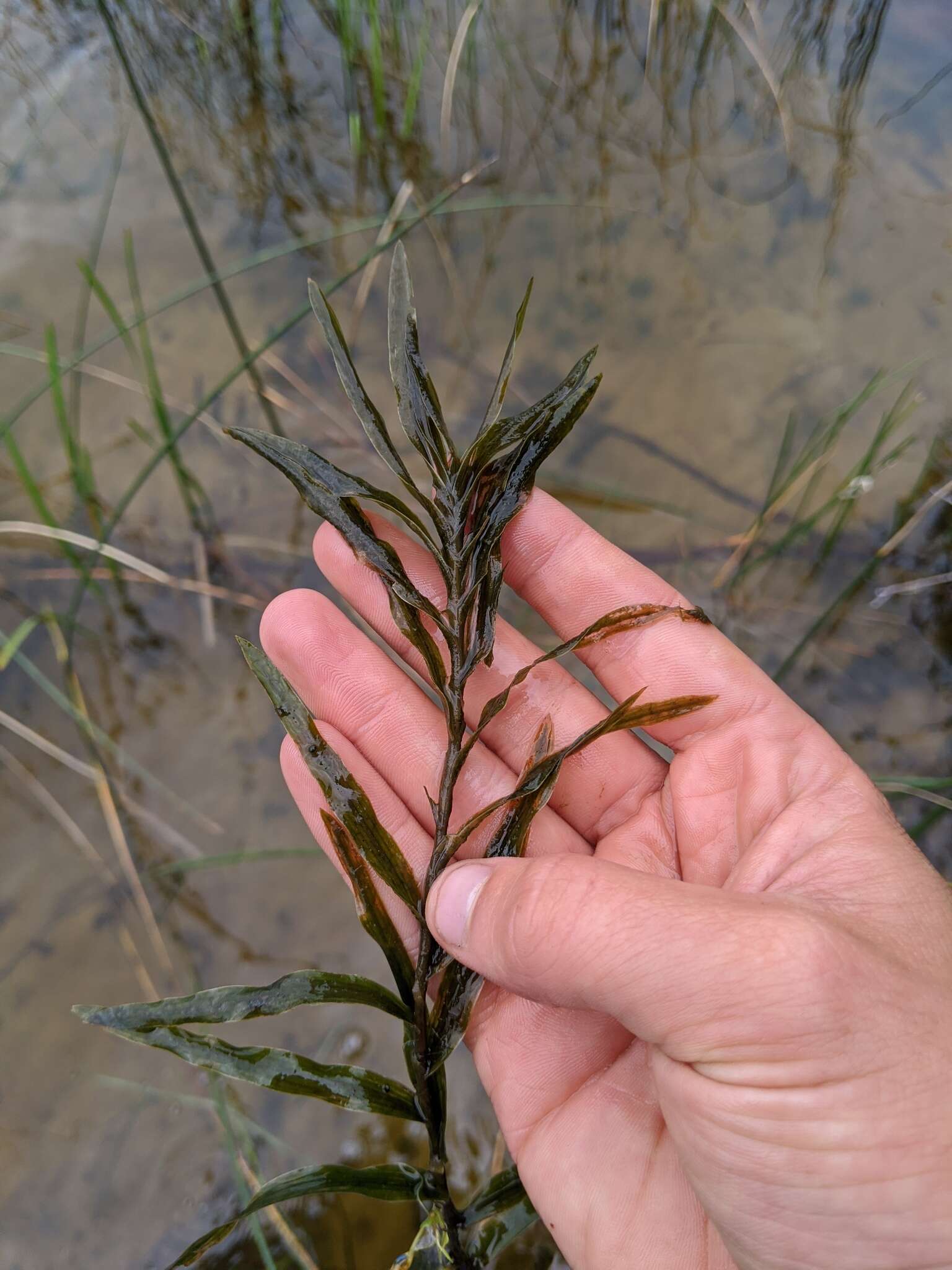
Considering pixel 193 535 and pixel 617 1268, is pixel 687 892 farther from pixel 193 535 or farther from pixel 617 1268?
pixel 193 535

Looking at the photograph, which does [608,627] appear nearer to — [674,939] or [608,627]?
[608,627]

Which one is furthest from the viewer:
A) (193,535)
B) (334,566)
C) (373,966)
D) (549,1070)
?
(193,535)

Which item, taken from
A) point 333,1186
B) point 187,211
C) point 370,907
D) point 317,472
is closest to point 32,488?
point 187,211

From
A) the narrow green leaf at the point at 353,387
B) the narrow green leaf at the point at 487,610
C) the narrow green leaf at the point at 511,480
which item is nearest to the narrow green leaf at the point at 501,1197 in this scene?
the narrow green leaf at the point at 487,610

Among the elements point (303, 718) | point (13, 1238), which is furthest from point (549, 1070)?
point (13, 1238)

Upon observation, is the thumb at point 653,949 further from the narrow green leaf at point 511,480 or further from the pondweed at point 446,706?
the narrow green leaf at point 511,480

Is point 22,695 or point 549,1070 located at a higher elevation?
point 22,695

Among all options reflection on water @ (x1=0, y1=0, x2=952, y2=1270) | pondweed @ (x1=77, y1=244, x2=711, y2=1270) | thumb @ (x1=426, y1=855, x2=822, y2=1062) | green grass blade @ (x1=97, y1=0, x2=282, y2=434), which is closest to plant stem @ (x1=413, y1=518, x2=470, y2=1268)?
pondweed @ (x1=77, y1=244, x2=711, y2=1270)
